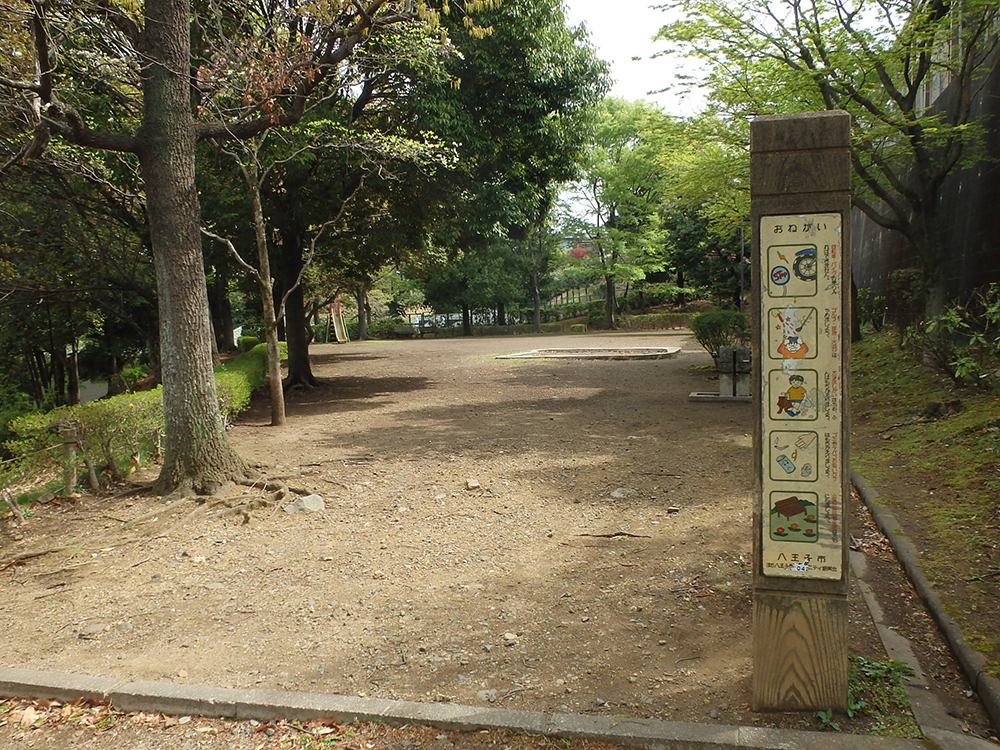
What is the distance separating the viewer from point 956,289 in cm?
1127

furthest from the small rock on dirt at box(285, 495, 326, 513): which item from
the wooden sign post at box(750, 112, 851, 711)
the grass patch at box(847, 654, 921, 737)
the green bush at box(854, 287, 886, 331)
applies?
the green bush at box(854, 287, 886, 331)

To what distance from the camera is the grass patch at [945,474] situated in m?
3.89

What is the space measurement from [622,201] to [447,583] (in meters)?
31.5

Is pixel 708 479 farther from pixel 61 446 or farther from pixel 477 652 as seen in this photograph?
pixel 61 446

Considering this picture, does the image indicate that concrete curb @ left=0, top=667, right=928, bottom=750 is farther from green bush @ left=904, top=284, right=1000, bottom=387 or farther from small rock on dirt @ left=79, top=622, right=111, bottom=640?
green bush @ left=904, top=284, right=1000, bottom=387

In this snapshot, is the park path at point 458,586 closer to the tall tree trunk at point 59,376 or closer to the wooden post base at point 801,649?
the wooden post base at point 801,649

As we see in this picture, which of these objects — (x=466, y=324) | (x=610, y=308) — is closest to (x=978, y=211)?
(x=610, y=308)

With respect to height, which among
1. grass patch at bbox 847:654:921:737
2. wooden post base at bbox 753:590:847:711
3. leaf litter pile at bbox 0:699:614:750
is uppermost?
wooden post base at bbox 753:590:847:711

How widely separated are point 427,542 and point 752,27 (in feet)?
30.7

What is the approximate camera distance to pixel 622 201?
33.9m

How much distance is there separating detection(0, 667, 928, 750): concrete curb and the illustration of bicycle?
5.77ft

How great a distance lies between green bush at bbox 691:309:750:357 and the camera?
44.4 ft

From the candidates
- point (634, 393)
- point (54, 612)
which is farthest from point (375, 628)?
point (634, 393)

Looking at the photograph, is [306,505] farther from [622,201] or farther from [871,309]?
[622,201]
